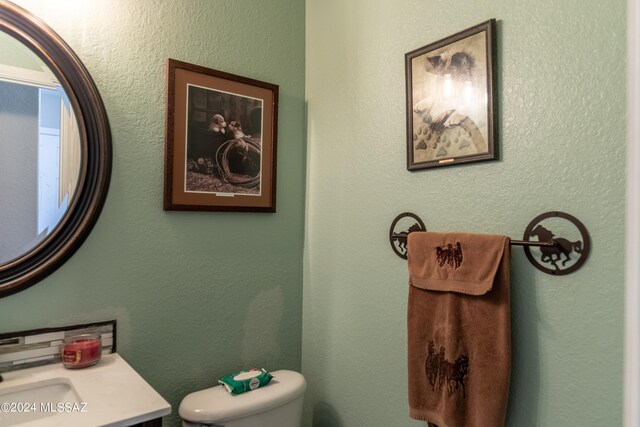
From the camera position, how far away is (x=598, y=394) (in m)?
0.87

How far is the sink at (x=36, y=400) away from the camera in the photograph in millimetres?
984

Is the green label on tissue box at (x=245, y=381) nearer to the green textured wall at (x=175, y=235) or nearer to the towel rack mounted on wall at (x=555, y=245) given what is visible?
the green textured wall at (x=175, y=235)

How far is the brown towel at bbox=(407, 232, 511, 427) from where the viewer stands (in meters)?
0.97

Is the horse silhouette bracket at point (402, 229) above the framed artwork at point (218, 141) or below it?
below

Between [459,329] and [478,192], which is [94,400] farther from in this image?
[478,192]

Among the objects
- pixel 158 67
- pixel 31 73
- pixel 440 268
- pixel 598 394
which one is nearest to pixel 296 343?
pixel 440 268

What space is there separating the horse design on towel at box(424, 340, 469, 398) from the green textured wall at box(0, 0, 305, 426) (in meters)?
0.77

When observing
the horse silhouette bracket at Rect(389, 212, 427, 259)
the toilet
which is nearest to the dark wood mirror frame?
the toilet

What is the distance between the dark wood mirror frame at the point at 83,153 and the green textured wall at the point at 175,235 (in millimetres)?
36

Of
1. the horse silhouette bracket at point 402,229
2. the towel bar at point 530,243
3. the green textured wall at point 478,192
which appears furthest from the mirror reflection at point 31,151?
the towel bar at point 530,243

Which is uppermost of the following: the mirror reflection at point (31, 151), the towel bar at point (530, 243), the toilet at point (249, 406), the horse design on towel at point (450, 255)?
the mirror reflection at point (31, 151)

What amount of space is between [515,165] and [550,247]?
0.24m

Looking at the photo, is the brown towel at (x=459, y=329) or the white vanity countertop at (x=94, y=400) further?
the brown towel at (x=459, y=329)

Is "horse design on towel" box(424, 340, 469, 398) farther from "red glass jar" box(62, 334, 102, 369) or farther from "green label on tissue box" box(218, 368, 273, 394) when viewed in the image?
"red glass jar" box(62, 334, 102, 369)
